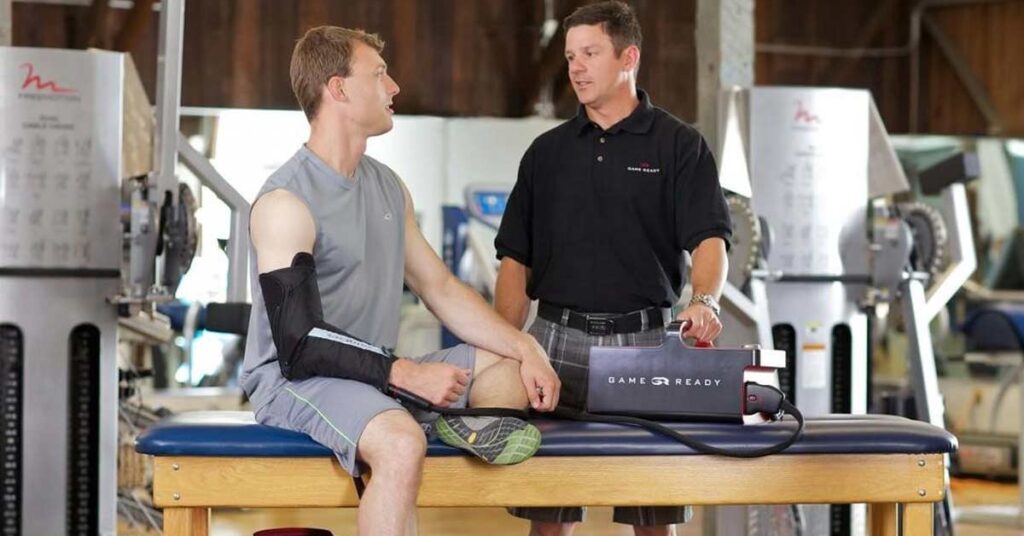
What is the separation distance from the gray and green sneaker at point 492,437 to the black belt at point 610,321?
0.68 metres

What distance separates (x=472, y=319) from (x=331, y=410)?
1.39 feet

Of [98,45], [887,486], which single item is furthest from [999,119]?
[887,486]

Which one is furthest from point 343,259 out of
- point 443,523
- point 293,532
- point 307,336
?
point 443,523

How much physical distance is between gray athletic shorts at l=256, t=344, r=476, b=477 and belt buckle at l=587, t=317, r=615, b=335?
0.64m

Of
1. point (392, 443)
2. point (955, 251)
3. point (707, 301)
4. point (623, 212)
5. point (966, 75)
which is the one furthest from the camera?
point (966, 75)

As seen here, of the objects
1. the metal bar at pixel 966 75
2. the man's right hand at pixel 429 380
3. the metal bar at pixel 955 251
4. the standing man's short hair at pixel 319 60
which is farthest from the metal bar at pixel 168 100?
the metal bar at pixel 966 75

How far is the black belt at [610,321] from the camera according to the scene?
140 inches

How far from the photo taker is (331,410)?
2818 mm

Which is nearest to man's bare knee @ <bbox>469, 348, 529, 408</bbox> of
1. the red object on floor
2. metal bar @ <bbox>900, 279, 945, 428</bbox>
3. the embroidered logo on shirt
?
the red object on floor

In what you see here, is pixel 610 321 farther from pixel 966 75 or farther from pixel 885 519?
pixel 966 75

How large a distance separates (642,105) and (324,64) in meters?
0.90

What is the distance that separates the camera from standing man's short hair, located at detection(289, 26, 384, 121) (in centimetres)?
302

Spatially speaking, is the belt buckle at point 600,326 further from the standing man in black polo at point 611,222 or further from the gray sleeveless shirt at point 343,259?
the gray sleeveless shirt at point 343,259

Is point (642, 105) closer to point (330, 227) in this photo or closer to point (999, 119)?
point (330, 227)
